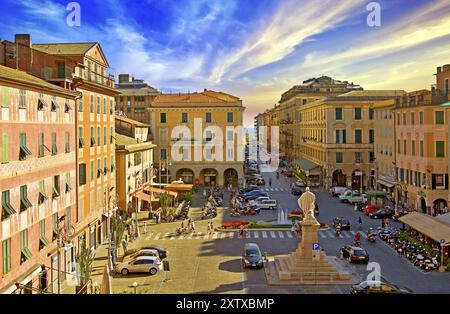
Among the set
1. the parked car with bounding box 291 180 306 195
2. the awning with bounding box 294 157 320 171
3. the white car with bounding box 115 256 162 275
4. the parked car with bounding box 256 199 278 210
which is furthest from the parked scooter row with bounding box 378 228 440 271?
the awning with bounding box 294 157 320 171

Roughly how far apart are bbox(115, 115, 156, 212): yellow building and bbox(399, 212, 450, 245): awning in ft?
69.7

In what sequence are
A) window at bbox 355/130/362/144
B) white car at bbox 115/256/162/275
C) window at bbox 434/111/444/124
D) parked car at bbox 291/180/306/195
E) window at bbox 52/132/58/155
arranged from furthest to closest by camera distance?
window at bbox 355/130/362/144 < parked car at bbox 291/180/306/195 < window at bbox 434/111/444/124 < white car at bbox 115/256/162/275 < window at bbox 52/132/58/155

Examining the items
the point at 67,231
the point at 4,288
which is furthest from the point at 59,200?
the point at 4,288

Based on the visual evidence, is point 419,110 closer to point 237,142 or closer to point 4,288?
point 237,142

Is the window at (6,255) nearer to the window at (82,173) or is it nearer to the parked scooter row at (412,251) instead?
the window at (82,173)

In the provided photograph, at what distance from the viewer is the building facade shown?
16719 mm

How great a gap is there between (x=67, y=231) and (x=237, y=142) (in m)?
37.5

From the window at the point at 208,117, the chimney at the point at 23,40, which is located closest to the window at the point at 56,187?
the chimney at the point at 23,40

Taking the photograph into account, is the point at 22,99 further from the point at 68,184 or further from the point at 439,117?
the point at 439,117

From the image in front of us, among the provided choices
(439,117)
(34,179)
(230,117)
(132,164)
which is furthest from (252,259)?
(230,117)

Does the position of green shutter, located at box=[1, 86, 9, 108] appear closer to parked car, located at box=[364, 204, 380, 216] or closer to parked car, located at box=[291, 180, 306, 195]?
parked car, located at box=[364, 204, 380, 216]

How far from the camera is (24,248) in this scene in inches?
717

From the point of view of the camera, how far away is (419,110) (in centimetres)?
3959
